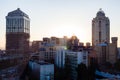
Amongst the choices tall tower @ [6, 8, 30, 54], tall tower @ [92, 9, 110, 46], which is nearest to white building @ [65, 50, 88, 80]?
tall tower @ [6, 8, 30, 54]

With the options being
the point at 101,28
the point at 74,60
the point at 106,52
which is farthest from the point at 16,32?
the point at 74,60

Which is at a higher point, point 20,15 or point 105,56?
point 20,15

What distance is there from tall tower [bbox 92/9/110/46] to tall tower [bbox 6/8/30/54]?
27.9ft

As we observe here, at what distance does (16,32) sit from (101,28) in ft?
33.9

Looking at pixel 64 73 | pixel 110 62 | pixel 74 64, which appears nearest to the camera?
pixel 64 73

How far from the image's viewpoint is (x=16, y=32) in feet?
84.8

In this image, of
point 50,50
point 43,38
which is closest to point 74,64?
Result: point 50,50

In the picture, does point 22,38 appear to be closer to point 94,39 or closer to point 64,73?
point 94,39

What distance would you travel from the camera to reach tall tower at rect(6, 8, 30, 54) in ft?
81.6

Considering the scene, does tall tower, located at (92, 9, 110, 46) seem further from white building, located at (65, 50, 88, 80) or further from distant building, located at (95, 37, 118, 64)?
white building, located at (65, 50, 88, 80)

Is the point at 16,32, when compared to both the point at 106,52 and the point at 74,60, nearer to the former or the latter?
the point at 106,52

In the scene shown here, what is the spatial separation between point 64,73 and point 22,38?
13025 mm

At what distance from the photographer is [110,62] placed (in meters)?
20.8

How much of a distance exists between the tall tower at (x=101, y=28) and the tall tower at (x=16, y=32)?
8.52 m
